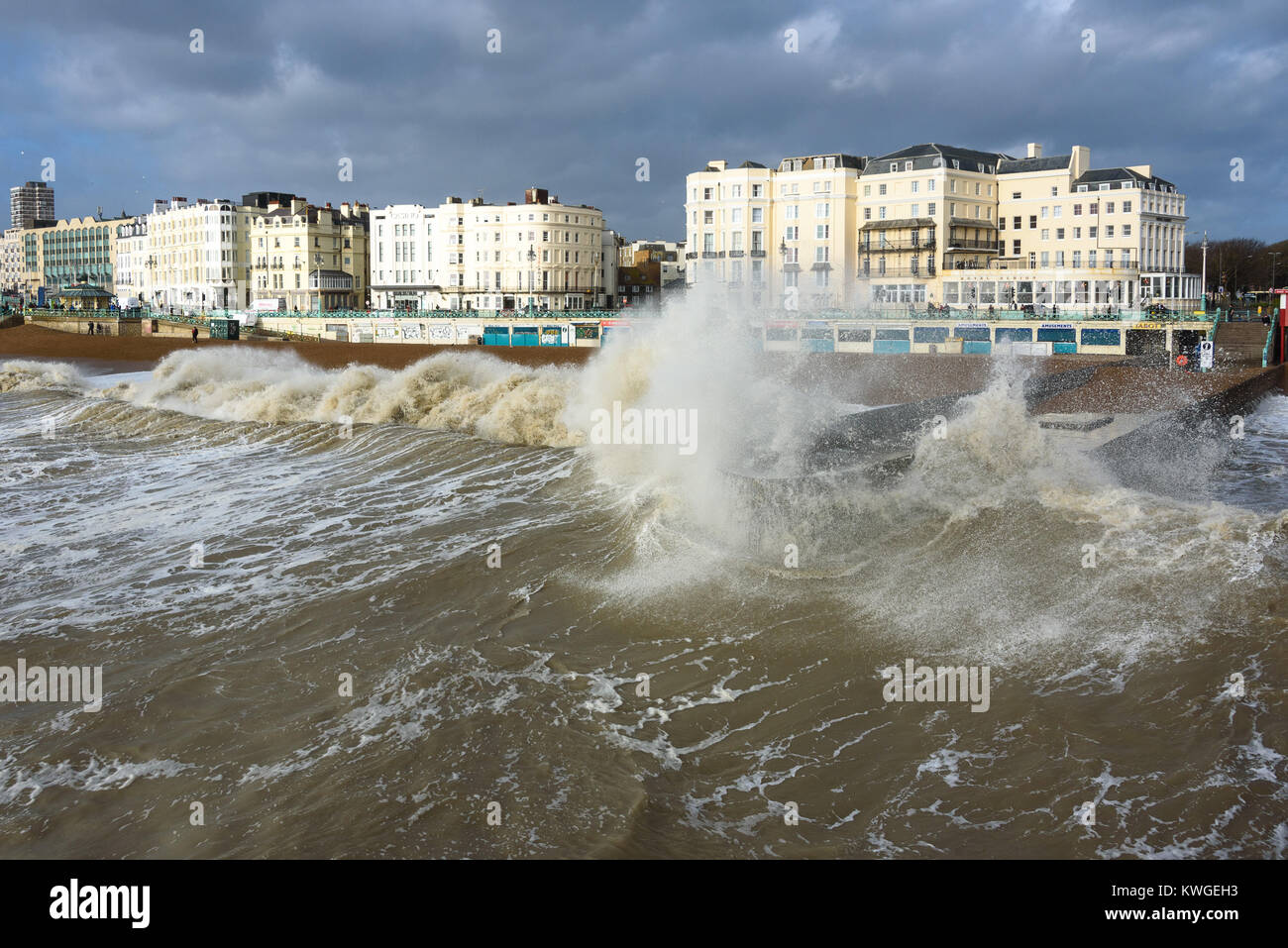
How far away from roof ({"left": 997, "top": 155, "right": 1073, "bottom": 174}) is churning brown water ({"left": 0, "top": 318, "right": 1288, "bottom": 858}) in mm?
54073

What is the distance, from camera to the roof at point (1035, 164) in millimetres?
60562

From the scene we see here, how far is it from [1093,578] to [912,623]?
63.0 inches

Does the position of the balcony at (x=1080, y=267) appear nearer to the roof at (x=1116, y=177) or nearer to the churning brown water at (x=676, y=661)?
the roof at (x=1116, y=177)

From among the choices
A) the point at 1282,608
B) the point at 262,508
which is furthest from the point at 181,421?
the point at 1282,608

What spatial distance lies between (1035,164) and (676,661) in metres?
64.0

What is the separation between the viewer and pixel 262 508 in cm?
1342

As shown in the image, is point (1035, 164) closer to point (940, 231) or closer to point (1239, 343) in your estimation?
point (940, 231)

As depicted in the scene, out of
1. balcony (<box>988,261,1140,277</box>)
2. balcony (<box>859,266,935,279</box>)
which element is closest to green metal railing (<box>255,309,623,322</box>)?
balcony (<box>859,266,935,279</box>)

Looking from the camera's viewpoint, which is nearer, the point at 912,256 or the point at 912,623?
the point at 912,623

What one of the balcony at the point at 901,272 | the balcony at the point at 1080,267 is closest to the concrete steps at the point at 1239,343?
the balcony at the point at 1080,267

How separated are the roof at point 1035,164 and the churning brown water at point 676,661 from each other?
54.1m

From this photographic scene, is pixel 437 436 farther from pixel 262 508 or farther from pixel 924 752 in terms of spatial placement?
pixel 924 752
